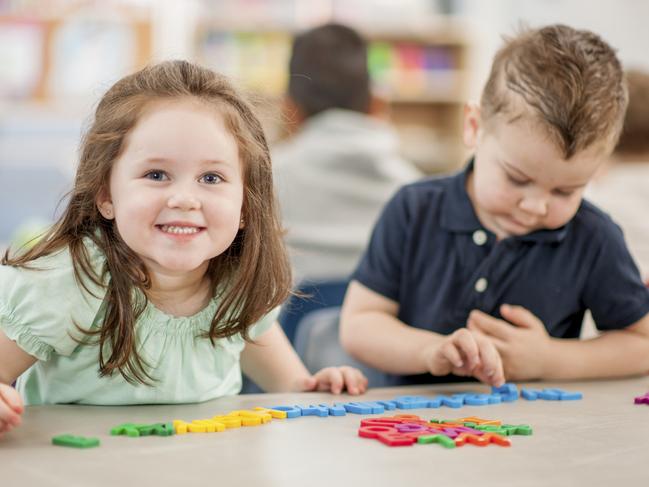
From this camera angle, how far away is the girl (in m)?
1.17

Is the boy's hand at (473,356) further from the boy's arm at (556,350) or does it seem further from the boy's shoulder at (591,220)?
the boy's shoulder at (591,220)

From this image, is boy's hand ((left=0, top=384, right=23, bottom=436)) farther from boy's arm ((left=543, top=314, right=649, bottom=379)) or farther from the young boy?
boy's arm ((left=543, top=314, right=649, bottom=379))

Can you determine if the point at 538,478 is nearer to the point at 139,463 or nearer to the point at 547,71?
the point at 139,463

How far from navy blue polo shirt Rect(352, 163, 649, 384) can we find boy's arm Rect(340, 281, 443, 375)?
23 mm

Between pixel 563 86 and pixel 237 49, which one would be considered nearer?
pixel 563 86

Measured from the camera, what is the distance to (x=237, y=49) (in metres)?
5.56

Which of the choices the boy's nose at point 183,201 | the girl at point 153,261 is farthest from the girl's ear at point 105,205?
the boy's nose at point 183,201

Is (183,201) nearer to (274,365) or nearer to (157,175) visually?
(157,175)

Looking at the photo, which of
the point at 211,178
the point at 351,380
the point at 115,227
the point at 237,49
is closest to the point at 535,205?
the point at 351,380

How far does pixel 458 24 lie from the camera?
5.80 m

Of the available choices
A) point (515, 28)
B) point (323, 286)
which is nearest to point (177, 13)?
point (323, 286)

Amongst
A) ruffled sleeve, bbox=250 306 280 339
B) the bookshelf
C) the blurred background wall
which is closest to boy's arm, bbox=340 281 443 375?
ruffled sleeve, bbox=250 306 280 339

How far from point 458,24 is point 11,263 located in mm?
4966

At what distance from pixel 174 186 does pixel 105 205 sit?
0.40 feet
